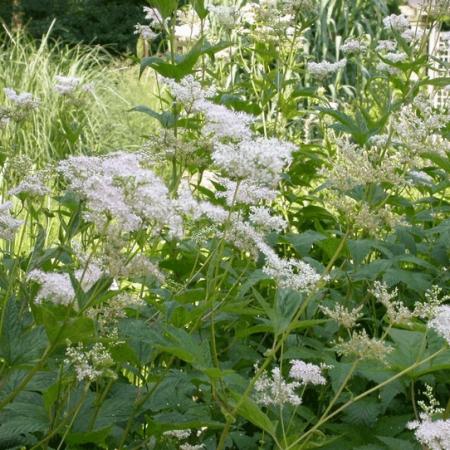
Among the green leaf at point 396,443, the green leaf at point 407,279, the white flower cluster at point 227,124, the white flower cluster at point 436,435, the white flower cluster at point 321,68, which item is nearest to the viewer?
the white flower cluster at point 436,435

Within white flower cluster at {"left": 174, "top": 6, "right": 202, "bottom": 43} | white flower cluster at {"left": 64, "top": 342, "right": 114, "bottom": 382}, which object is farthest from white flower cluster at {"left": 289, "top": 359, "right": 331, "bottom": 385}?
white flower cluster at {"left": 174, "top": 6, "right": 202, "bottom": 43}

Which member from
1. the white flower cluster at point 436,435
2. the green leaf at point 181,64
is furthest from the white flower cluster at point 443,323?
the green leaf at point 181,64

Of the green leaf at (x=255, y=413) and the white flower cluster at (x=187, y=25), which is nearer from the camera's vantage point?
the green leaf at (x=255, y=413)

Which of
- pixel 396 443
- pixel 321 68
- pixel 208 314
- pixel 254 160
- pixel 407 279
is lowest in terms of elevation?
pixel 396 443

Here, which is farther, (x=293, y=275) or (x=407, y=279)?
(x=407, y=279)

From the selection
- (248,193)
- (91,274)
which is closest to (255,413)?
(91,274)

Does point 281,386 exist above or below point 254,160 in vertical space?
below

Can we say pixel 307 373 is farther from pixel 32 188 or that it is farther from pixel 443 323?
pixel 32 188

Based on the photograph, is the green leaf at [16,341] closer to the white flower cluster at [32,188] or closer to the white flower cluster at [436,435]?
the white flower cluster at [32,188]

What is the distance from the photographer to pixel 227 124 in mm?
1790

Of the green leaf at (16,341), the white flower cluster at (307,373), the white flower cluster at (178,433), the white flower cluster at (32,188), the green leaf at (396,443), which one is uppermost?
the white flower cluster at (32,188)

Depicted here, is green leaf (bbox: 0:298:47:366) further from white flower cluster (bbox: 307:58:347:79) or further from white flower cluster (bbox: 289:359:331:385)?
white flower cluster (bbox: 307:58:347:79)

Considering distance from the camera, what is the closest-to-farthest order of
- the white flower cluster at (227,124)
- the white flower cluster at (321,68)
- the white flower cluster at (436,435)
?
1. the white flower cluster at (436,435)
2. the white flower cluster at (227,124)
3. the white flower cluster at (321,68)

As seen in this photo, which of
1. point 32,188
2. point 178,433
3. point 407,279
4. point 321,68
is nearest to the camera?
point 178,433
